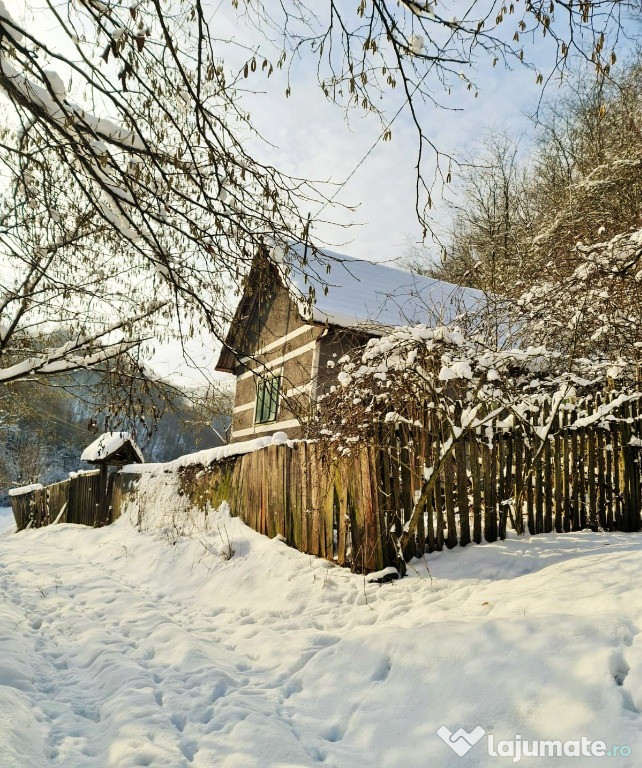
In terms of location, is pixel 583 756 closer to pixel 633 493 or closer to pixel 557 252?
pixel 633 493

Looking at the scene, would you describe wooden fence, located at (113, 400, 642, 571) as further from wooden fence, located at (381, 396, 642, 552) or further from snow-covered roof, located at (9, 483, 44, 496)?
snow-covered roof, located at (9, 483, 44, 496)

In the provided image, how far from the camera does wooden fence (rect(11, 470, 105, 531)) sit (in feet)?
44.6

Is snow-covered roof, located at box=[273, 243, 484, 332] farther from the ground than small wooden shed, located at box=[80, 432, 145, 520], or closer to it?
farther from the ground

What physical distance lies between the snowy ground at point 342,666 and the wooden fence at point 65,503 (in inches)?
335

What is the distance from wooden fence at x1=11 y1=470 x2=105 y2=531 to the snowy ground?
850 centimetres

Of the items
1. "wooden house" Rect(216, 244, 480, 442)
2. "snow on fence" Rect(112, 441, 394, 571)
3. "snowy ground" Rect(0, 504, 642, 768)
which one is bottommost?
"snowy ground" Rect(0, 504, 642, 768)

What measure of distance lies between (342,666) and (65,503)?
1440cm

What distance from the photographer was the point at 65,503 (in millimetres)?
15195

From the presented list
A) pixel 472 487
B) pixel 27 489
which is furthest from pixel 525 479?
pixel 27 489

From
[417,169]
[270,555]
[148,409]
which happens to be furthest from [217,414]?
[417,169]

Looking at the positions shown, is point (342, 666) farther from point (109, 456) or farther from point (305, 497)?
point (109, 456)

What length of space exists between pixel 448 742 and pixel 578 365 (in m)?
5.67

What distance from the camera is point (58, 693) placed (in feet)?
10.9

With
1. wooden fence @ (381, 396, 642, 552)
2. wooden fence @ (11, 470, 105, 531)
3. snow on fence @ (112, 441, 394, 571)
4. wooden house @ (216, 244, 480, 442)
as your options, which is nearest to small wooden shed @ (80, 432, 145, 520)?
wooden fence @ (11, 470, 105, 531)
